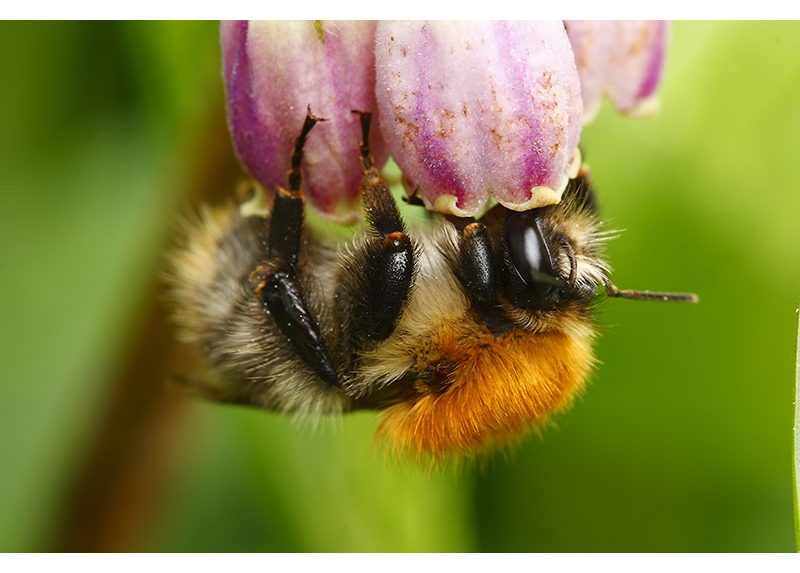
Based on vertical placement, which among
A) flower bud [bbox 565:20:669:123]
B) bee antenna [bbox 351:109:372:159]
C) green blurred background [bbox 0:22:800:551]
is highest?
flower bud [bbox 565:20:669:123]

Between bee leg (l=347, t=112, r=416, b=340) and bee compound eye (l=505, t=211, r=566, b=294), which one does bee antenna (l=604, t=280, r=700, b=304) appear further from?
bee leg (l=347, t=112, r=416, b=340)

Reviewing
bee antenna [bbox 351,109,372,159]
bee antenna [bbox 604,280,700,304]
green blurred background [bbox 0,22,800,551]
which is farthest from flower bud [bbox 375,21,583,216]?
green blurred background [bbox 0,22,800,551]

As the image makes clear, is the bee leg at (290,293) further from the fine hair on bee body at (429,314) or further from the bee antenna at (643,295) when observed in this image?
the bee antenna at (643,295)

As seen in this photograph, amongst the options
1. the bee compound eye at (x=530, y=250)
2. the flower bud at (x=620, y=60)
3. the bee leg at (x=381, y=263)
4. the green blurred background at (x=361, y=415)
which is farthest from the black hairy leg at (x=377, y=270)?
the green blurred background at (x=361, y=415)

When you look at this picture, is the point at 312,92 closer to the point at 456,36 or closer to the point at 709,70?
the point at 456,36

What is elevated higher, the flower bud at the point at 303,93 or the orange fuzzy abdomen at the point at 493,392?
the flower bud at the point at 303,93
